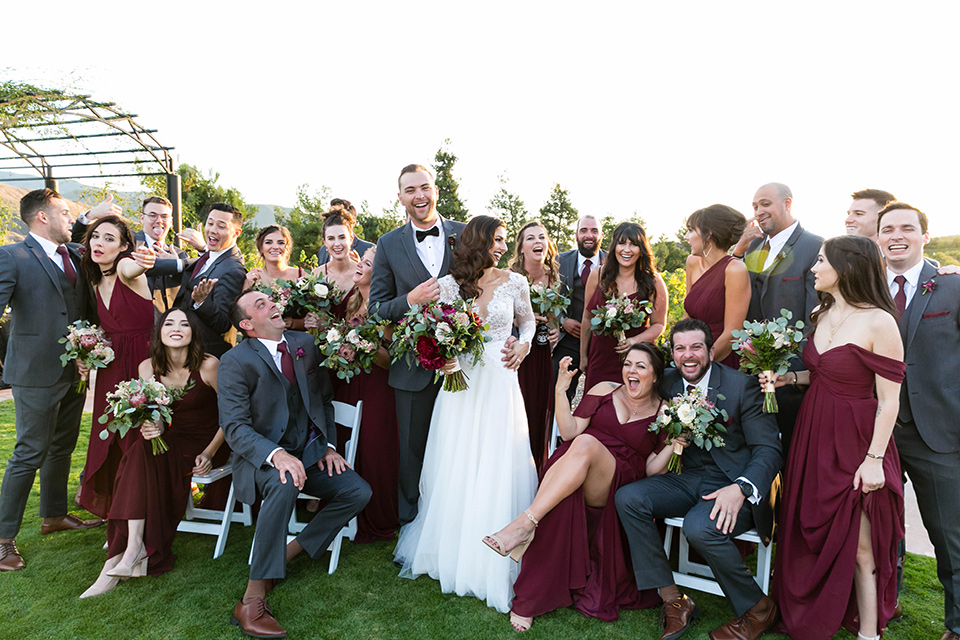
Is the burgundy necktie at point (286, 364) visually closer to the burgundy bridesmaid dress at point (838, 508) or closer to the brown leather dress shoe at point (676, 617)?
the brown leather dress shoe at point (676, 617)

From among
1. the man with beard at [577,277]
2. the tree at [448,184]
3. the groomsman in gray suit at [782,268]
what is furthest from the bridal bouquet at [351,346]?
the tree at [448,184]

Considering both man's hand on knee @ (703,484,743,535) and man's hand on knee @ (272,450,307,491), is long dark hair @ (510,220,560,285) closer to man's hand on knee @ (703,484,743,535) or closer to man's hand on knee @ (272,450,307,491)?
man's hand on knee @ (703,484,743,535)

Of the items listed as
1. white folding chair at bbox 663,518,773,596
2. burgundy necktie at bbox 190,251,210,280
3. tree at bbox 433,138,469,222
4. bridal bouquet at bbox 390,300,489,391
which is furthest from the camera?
tree at bbox 433,138,469,222

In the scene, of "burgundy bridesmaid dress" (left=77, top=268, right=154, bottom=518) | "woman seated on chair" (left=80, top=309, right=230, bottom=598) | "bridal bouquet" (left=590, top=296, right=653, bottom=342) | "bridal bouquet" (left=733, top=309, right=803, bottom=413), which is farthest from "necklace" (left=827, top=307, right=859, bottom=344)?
"burgundy bridesmaid dress" (left=77, top=268, right=154, bottom=518)

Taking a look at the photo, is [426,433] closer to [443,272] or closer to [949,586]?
[443,272]

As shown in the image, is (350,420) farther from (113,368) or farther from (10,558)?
(10,558)

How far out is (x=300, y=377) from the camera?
4.70 metres

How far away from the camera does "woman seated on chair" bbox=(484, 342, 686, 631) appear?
4004mm

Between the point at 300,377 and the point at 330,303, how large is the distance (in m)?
0.89

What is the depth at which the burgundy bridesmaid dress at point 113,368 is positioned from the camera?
4.98 m

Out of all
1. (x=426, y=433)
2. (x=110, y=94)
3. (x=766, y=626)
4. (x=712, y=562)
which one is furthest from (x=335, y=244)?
(x=110, y=94)

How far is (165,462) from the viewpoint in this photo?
462 cm

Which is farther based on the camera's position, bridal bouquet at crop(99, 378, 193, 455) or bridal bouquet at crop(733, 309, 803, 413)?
bridal bouquet at crop(99, 378, 193, 455)

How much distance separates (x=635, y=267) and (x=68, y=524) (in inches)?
222
